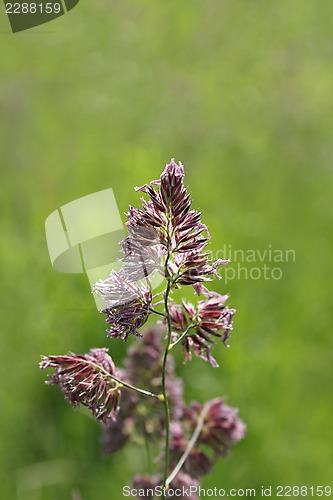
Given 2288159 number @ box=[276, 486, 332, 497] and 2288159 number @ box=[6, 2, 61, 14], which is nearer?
2288159 number @ box=[276, 486, 332, 497]

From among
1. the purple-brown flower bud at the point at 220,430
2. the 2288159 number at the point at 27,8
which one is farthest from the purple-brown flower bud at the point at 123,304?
the 2288159 number at the point at 27,8

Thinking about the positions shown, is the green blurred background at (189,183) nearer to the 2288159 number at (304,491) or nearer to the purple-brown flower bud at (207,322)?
the 2288159 number at (304,491)

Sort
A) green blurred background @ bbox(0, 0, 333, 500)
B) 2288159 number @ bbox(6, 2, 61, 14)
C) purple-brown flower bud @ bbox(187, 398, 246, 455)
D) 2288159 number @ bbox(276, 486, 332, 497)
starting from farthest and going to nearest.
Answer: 2288159 number @ bbox(6, 2, 61, 14), green blurred background @ bbox(0, 0, 333, 500), 2288159 number @ bbox(276, 486, 332, 497), purple-brown flower bud @ bbox(187, 398, 246, 455)

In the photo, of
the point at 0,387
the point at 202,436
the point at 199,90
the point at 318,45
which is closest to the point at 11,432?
the point at 0,387

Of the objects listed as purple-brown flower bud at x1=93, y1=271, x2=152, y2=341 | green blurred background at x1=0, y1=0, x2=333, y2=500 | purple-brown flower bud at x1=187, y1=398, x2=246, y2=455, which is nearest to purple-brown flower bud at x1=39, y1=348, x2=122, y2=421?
purple-brown flower bud at x1=93, y1=271, x2=152, y2=341

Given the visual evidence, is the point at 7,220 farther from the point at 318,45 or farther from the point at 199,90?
the point at 318,45

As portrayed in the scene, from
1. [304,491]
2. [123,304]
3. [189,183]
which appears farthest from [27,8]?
[304,491]

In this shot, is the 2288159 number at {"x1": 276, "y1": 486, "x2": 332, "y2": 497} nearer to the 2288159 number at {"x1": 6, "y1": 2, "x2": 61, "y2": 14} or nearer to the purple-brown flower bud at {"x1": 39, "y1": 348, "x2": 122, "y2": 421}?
the purple-brown flower bud at {"x1": 39, "y1": 348, "x2": 122, "y2": 421}
